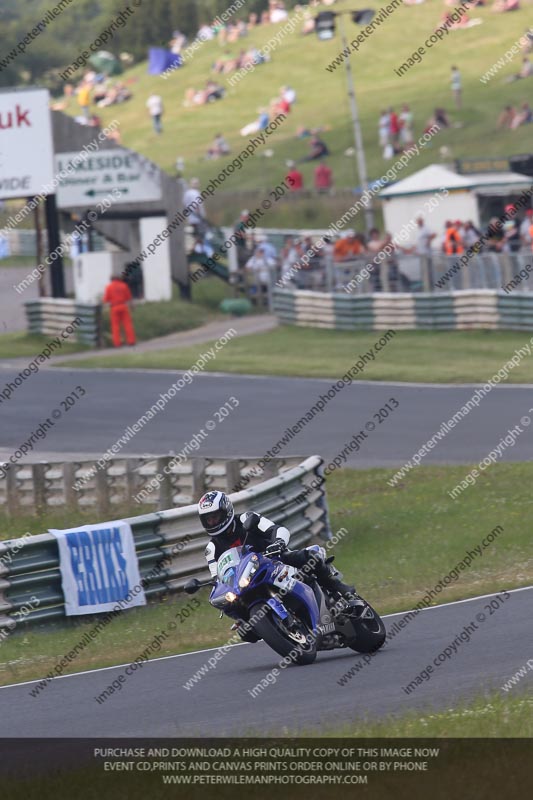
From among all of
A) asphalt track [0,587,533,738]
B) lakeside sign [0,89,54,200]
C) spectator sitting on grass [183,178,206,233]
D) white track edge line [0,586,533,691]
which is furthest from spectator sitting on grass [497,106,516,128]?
asphalt track [0,587,533,738]

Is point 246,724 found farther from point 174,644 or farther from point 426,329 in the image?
point 426,329

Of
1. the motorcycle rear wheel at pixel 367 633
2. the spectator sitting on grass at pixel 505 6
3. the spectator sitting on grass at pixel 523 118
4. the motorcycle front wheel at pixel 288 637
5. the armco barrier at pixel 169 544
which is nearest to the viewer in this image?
the motorcycle front wheel at pixel 288 637

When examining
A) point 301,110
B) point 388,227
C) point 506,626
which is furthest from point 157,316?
point 301,110

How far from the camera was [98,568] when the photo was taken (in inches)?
505

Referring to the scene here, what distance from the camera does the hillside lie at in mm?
57281

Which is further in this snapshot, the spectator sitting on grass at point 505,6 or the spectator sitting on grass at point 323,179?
the spectator sitting on grass at point 505,6

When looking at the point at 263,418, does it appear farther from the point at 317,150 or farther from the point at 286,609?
the point at 317,150

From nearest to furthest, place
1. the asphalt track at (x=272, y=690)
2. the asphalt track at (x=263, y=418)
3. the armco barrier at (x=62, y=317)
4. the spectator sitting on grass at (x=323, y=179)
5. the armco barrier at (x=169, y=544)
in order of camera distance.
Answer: the asphalt track at (x=272, y=690)
the armco barrier at (x=169, y=544)
the asphalt track at (x=263, y=418)
the armco barrier at (x=62, y=317)
the spectator sitting on grass at (x=323, y=179)

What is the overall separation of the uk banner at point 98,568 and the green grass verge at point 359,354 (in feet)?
40.3

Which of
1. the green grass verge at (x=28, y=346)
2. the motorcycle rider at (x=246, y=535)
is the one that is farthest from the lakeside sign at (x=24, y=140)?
the motorcycle rider at (x=246, y=535)

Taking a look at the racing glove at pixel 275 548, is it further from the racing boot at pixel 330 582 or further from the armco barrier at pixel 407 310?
the armco barrier at pixel 407 310

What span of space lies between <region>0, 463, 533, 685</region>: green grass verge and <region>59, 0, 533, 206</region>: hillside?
3648cm

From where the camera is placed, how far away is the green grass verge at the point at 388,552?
38.7ft

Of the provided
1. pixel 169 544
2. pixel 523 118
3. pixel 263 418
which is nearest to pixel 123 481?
pixel 169 544
